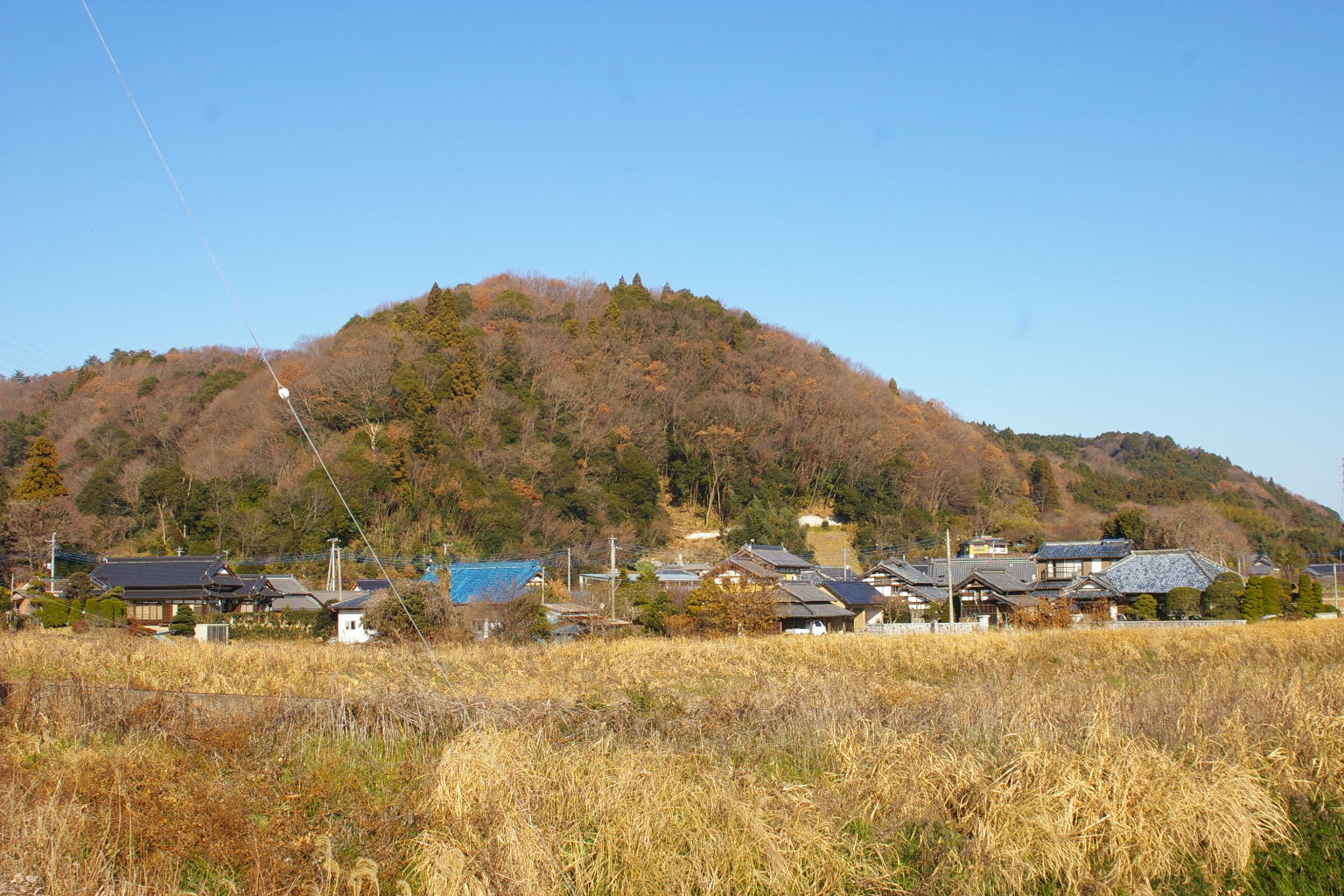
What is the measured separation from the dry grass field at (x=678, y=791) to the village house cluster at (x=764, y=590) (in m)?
12.8

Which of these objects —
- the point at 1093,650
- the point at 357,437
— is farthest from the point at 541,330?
the point at 1093,650

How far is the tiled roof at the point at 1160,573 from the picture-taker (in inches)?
1131

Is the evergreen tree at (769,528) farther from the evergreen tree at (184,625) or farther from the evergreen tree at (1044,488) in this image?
the evergreen tree at (184,625)

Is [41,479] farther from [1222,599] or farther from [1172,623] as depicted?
[1222,599]

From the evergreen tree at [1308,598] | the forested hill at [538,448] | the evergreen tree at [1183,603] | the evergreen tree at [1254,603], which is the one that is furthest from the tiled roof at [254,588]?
the evergreen tree at [1308,598]

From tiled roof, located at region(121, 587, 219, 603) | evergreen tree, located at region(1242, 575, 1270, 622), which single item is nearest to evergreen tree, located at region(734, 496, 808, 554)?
evergreen tree, located at region(1242, 575, 1270, 622)

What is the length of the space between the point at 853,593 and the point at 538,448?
1364cm

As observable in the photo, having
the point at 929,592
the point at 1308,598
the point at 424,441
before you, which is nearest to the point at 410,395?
the point at 424,441

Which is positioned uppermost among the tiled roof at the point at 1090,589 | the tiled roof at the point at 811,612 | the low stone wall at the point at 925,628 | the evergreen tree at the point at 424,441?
the evergreen tree at the point at 424,441

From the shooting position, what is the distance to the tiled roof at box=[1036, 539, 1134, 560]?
119 ft

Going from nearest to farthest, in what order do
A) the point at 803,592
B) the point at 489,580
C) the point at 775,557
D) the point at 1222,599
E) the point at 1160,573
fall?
1. the point at 489,580
2. the point at 1222,599
3. the point at 803,592
4. the point at 1160,573
5. the point at 775,557

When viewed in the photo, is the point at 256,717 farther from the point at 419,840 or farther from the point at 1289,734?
the point at 1289,734

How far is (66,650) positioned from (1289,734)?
12954 mm

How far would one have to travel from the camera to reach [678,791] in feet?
17.3
